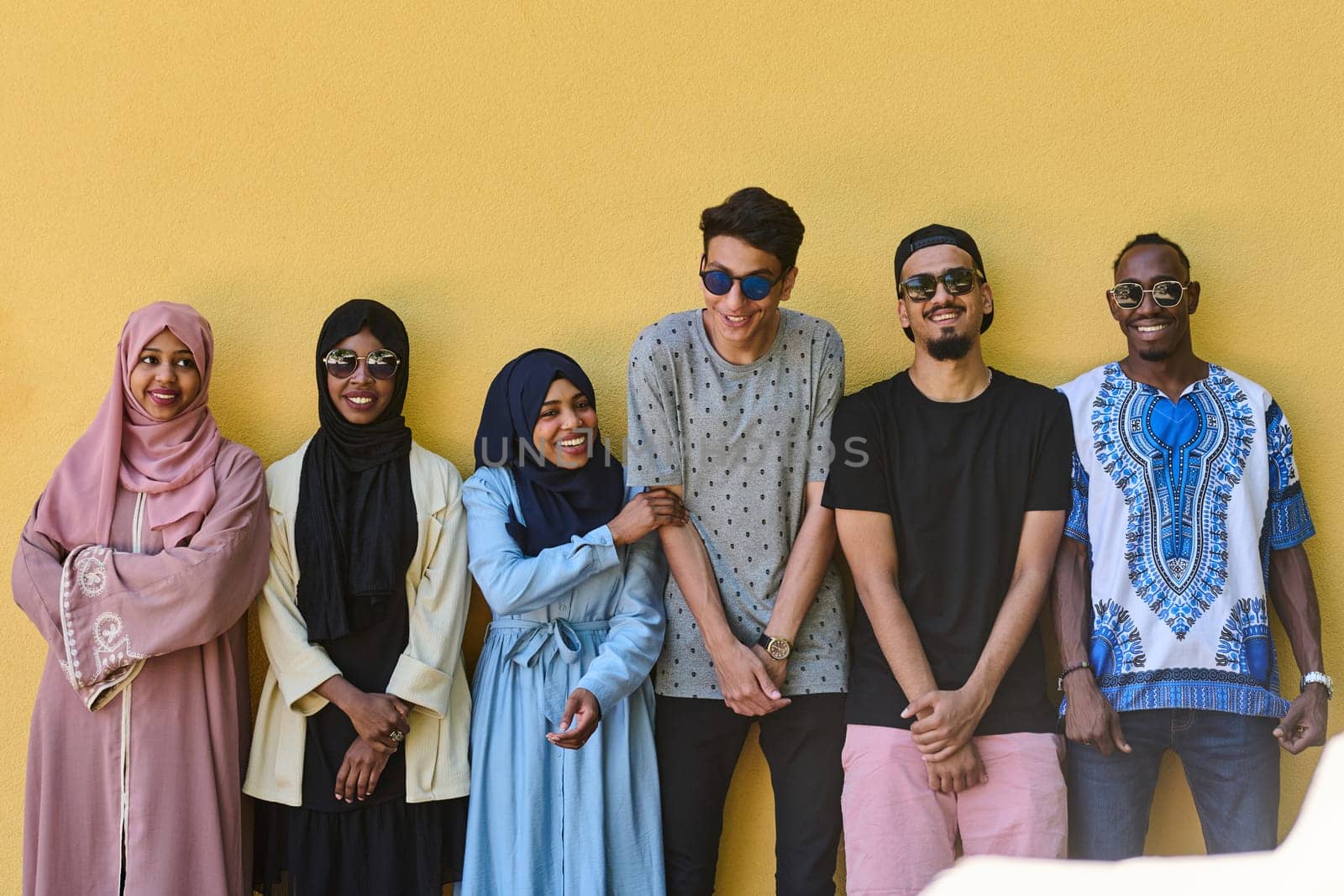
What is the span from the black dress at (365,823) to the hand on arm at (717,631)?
878 mm

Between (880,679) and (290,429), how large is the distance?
2134 mm

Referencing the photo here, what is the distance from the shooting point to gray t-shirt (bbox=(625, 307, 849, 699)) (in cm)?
363

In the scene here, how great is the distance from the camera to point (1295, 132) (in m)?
4.09

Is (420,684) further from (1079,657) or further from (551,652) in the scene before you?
(1079,657)

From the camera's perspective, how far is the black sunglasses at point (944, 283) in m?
3.59

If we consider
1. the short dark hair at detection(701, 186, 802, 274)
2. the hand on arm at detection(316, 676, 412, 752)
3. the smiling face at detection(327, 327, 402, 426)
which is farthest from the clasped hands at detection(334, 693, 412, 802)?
the short dark hair at detection(701, 186, 802, 274)

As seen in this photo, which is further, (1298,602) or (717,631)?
(1298,602)

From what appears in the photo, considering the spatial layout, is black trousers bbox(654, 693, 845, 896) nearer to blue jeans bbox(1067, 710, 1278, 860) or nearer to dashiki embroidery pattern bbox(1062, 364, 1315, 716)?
blue jeans bbox(1067, 710, 1278, 860)

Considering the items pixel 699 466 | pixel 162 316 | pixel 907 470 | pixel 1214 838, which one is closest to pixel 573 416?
pixel 699 466

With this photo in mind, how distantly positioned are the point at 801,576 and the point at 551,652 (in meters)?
0.77

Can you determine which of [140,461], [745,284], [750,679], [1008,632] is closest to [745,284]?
[745,284]

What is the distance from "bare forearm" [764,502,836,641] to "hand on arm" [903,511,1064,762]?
16.1 inches

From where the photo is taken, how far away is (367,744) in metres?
3.60

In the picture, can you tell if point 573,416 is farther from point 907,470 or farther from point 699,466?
point 907,470
